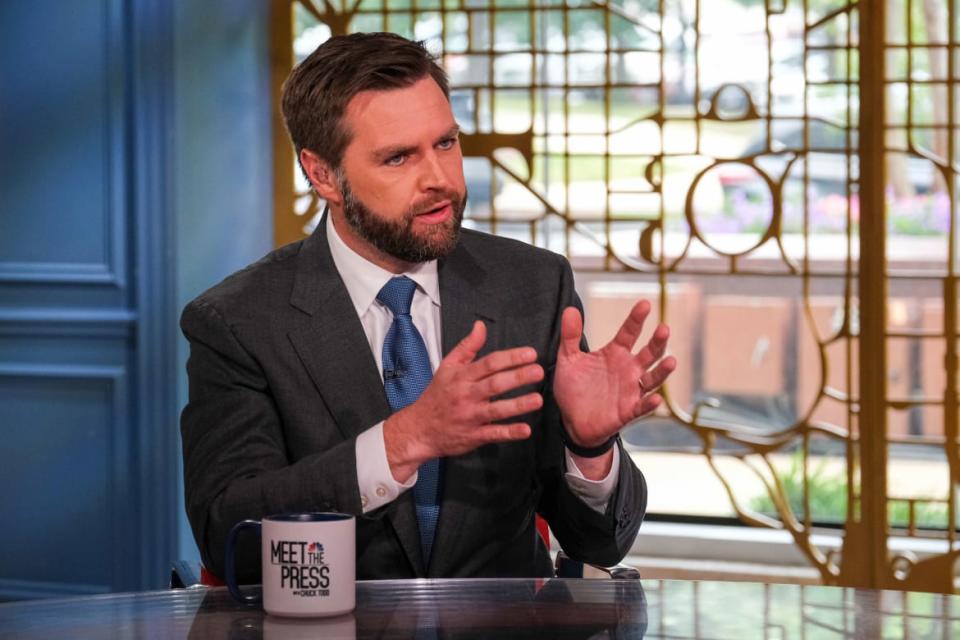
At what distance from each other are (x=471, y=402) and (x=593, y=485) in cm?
30

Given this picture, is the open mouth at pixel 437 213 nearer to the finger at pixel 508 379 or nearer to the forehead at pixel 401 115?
the forehead at pixel 401 115

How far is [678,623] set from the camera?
146 cm

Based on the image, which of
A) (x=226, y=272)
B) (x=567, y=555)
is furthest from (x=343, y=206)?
(x=226, y=272)

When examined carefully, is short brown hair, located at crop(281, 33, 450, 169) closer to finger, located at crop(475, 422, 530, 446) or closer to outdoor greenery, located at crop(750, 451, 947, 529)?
finger, located at crop(475, 422, 530, 446)

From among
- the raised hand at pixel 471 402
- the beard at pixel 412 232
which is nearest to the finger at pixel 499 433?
the raised hand at pixel 471 402

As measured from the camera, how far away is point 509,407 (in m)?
1.57

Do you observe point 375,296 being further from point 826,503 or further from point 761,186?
point 826,503

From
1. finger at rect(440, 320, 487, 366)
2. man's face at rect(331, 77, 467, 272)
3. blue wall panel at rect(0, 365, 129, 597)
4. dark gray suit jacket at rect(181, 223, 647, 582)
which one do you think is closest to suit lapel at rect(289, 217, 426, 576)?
dark gray suit jacket at rect(181, 223, 647, 582)

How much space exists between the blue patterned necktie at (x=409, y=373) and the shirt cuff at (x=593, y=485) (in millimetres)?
193

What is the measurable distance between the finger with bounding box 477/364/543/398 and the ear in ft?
1.82

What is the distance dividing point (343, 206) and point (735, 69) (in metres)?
1.69

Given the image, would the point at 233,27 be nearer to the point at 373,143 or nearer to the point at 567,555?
the point at 373,143

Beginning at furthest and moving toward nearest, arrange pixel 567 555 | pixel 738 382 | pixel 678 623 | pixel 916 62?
1. pixel 738 382
2. pixel 916 62
3. pixel 567 555
4. pixel 678 623

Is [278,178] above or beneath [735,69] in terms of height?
beneath
